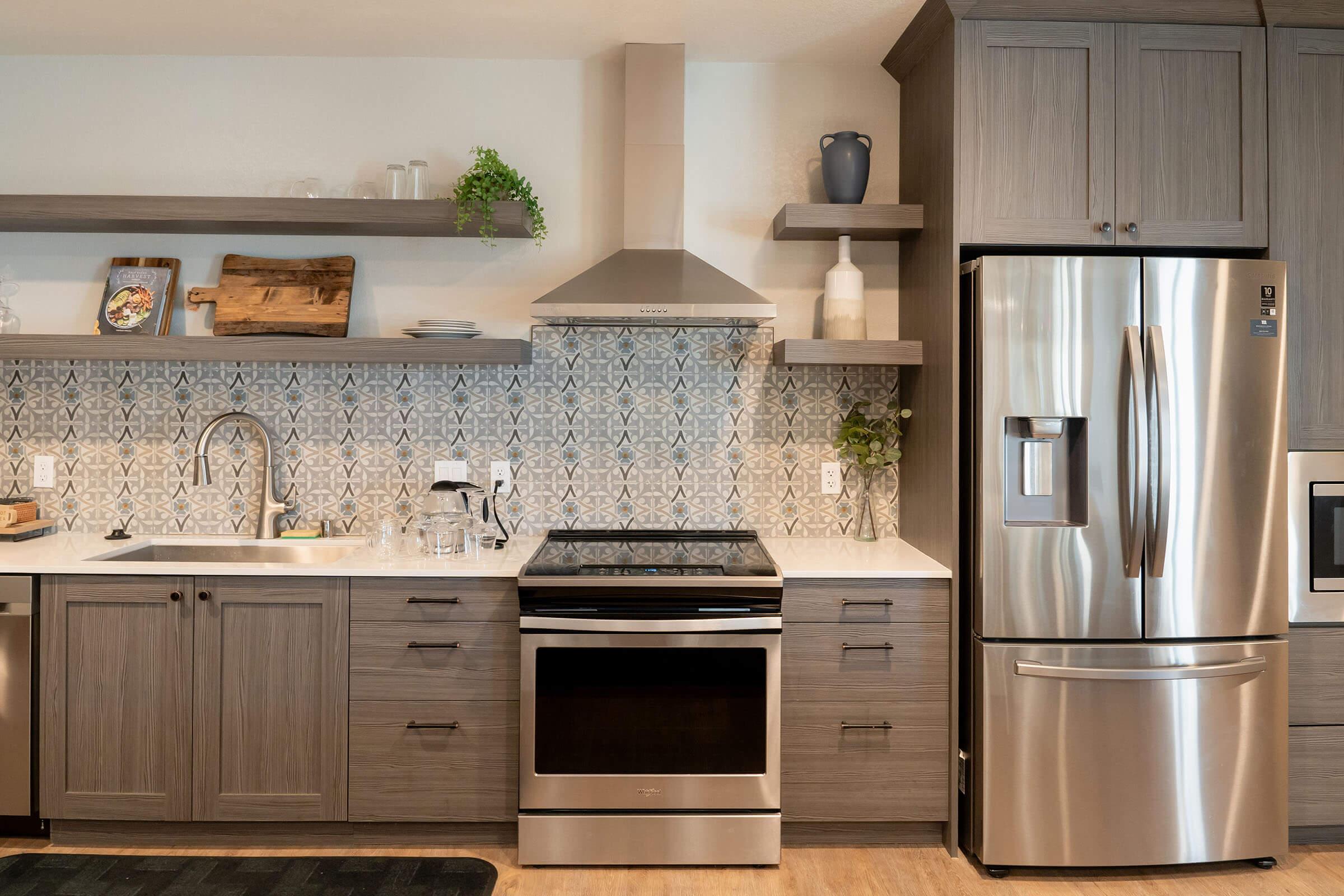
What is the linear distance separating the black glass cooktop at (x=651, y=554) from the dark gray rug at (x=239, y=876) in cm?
85

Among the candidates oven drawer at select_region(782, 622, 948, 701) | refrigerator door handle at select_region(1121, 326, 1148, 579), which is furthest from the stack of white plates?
refrigerator door handle at select_region(1121, 326, 1148, 579)

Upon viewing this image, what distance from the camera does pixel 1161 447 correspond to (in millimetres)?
2273

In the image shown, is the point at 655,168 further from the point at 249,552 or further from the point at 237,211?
the point at 249,552

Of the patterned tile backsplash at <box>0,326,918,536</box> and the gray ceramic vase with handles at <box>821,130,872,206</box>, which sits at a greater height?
the gray ceramic vase with handles at <box>821,130,872,206</box>

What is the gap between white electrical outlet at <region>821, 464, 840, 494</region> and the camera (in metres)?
3.04

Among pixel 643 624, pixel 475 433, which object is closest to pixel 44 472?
pixel 475 433

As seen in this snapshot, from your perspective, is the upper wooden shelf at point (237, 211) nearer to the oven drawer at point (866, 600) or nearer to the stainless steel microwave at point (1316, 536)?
the oven drawer at point (866, 600)

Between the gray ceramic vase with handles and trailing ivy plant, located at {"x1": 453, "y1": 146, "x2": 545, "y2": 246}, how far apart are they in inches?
38.6

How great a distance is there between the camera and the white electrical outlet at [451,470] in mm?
3020

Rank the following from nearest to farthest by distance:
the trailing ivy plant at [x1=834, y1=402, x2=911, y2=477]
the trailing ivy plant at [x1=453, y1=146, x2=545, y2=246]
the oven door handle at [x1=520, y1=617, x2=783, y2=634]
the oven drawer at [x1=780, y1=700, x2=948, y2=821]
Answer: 1. the oven door handle at [x1=520, y1=617, x2=783, y2=634]
2. the oven drawer at [x1=780, y1=700, x2=948, y2=821]
3. the trailing ivy plant at [x1=453, y1=146, x2=545, y2=246]
4. the trailing ivy plant at [x1=834, y1=402, x2=911, y2=477]

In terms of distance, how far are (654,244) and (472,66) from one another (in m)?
0.91

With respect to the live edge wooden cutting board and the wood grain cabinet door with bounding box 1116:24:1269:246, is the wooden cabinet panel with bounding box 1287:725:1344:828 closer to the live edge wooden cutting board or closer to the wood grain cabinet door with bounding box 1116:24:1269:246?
the wood grain cabinet door with bounding box 1116:24:1269:246

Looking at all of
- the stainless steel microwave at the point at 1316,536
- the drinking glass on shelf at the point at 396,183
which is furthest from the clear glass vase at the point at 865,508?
the drinking glass on shelf at the point at 396,183

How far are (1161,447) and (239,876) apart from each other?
2710 mm
